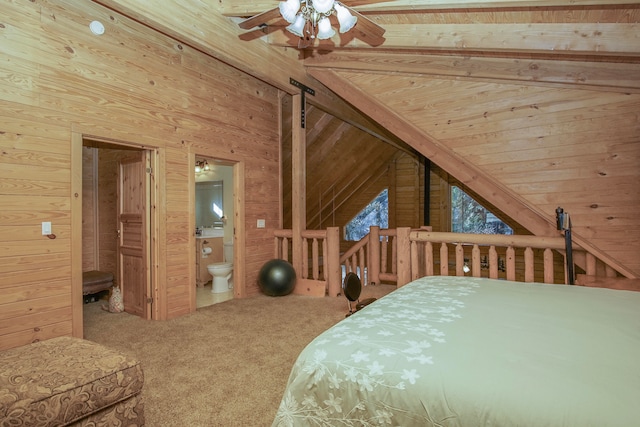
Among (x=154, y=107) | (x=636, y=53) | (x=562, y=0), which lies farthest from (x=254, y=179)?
(x=636, y=53)

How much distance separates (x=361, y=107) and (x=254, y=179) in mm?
1605

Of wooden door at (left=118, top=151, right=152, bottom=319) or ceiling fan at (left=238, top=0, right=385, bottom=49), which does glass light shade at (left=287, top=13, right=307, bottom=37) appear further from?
wooden door at (left=118, top=151, right=152, bottom=319)

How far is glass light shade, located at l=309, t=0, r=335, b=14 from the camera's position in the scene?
2.32 meters

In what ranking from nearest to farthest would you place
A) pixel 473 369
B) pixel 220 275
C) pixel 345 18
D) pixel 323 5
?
pixel 473 369, pixel 323 5, pixel 345 18, pixel 220 275

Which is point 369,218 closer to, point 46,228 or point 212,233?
point 212,233

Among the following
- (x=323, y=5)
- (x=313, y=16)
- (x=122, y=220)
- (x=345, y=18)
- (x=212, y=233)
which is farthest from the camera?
(x=212, y=233)

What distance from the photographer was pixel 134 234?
3.67 m

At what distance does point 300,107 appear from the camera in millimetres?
4742

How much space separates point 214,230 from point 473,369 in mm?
5580

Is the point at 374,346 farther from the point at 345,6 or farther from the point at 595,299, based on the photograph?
the point at 345,6

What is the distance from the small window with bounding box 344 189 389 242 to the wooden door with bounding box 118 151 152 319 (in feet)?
20.6

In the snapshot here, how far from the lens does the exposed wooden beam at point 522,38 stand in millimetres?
2355

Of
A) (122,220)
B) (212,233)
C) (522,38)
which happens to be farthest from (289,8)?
(212,233)

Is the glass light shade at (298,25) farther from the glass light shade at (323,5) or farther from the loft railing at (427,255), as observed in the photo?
the loft railing at (427,255)
